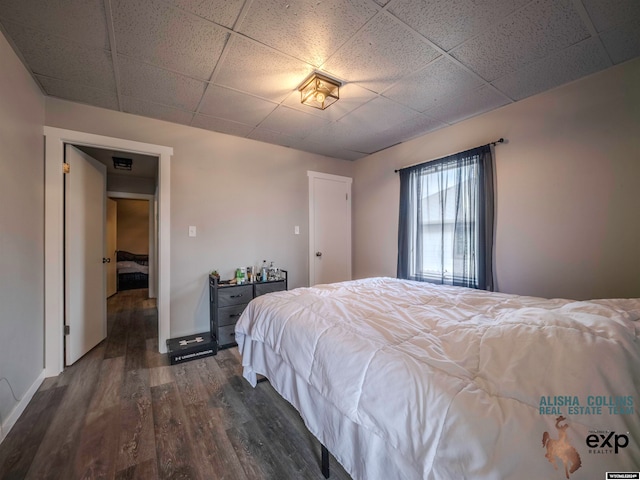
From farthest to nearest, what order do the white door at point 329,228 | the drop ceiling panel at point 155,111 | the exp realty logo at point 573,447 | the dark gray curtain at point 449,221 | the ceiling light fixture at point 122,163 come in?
the white door at point 329,228 → the ceiling light fixture at point 122,163 → the dark gray curtain at point 449,221 → the drop ceiling panel at point 155,111 → the exp realty logo at point 573,447

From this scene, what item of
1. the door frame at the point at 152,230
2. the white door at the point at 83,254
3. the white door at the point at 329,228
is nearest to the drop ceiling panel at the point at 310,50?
the white door at the point at 83,254

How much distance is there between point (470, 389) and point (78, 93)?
3439mm

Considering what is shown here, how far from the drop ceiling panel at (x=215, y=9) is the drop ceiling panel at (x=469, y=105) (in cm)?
193

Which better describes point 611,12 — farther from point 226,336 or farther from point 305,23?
point 226,336

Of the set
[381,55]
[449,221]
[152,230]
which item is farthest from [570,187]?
[152,230]

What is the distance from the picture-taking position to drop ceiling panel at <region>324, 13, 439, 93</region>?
1580 mm

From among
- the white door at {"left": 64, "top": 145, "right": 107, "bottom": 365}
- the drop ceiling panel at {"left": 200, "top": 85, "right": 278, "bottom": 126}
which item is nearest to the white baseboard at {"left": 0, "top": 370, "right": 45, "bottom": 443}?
the white door at {"left": 64, "top": 145, "right": 107, "bottom": 365}

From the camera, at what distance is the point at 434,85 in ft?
7.02

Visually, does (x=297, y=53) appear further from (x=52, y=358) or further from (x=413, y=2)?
(x=52, y=358)

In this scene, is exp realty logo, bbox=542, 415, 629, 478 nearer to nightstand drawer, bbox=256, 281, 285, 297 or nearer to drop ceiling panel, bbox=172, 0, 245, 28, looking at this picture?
drop ceiling panel, bbox=172, 0, 245, 28

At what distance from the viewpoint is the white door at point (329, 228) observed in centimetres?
382

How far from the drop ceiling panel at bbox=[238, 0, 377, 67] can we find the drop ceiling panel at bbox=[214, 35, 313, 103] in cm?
9

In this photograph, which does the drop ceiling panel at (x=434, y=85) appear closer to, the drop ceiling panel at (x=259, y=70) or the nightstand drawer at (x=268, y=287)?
the drop ceiling panel at (x=259, y=70)

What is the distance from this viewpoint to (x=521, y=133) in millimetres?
2350
